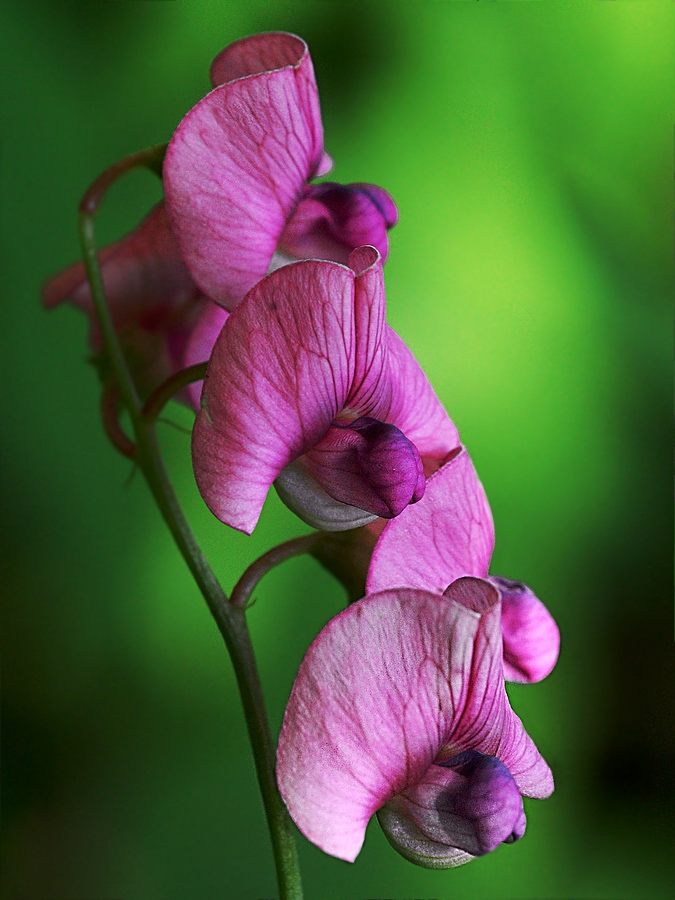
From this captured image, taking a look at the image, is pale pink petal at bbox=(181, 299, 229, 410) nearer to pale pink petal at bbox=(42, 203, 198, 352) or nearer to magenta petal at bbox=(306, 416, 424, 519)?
pale pink petal at bbox=(42, 203, 198, 352)

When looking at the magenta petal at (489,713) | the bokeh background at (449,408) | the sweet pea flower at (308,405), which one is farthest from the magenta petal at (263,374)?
the bokeh background at (449,408)

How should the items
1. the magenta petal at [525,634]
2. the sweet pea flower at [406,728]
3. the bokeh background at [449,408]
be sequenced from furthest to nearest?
1. the bokeh background at [449,408]
2. the magenta petal at [525,634]
3. the sweet pea flower at [406,728]

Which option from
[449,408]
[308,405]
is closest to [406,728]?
[308,405]

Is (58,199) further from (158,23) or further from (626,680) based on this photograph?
(626,680)

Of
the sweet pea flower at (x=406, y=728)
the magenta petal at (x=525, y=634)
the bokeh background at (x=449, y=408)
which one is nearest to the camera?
the sweet pea flower at (x=406, y=728)

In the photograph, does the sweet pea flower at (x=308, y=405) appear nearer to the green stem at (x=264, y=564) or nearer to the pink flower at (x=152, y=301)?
the green stem at (x=264, y=564)

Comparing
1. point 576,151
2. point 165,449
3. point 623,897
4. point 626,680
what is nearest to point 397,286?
point 576,151

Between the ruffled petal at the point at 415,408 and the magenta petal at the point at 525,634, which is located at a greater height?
the ruffled petal at the point at 415,408
